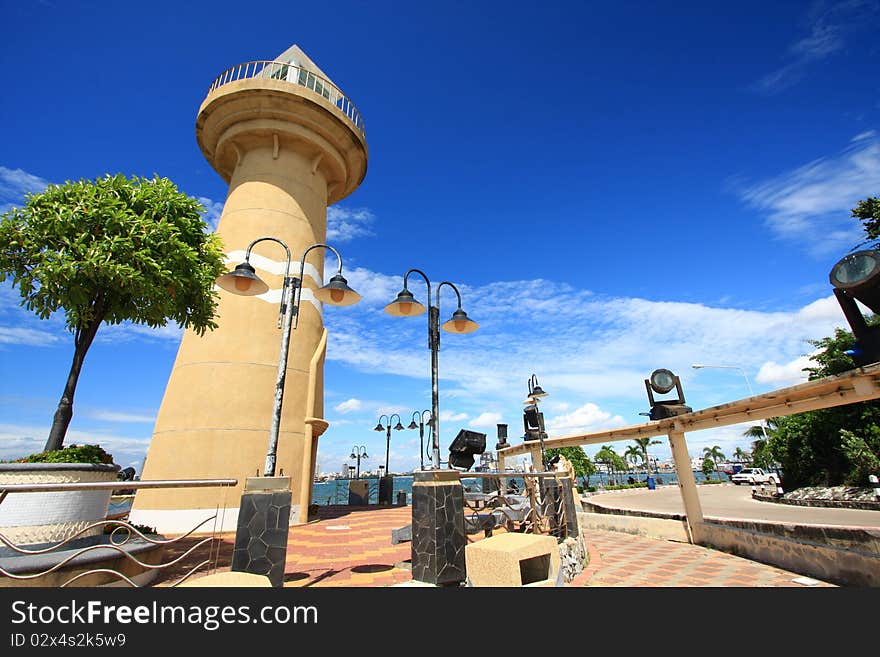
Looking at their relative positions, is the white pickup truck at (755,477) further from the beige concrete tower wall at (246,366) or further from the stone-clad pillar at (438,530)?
the stone-clad pillar at (438,530)

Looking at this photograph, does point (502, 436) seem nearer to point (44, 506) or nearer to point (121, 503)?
point (121, 503)

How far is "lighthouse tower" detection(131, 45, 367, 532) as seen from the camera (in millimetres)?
11391

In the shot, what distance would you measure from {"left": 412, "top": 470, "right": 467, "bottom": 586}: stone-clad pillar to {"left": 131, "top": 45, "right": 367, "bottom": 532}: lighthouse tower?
7807 millimetres

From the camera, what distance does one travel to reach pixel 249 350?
41.8 ft

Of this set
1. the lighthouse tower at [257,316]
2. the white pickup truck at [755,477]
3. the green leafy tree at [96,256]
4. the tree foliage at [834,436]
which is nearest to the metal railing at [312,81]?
the lighthouse tower at [257,316]

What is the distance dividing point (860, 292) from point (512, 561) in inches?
283

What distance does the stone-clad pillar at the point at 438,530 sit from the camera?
4.39m

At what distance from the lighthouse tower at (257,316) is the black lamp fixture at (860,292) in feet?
38.9

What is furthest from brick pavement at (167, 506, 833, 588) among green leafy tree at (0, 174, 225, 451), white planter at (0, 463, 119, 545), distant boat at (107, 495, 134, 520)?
distant boat at (107, 495, 134, 520)

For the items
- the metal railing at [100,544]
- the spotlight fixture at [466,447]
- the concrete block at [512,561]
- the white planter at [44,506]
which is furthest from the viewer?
the spotlight fixture at [466,447]

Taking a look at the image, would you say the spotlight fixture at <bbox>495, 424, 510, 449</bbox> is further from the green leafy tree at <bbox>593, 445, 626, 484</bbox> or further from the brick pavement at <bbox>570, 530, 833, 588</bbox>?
the green leafy tree at <bbox>593, 445, 626, 484</bbox>
